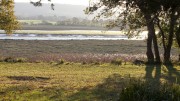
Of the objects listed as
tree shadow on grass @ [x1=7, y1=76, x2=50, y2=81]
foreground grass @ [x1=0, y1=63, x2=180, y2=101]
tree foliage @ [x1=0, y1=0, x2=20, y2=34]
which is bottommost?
tree shadow on grass @ [x1=7, y1=76, x2=50, y2=81]

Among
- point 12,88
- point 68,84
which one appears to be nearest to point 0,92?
point 12,88

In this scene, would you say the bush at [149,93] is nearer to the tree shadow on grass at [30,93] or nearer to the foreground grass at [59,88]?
the foreground grass at [59,88]

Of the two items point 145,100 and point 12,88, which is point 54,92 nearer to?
point 12,88

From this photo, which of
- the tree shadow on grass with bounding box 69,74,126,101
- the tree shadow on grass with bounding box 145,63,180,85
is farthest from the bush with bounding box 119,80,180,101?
the tree shadow on grass with bounding box 145,63,180,85

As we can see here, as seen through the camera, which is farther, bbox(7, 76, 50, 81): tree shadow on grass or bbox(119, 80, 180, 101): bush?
bbox(7, 76, 50, 81): tree shadow on grass

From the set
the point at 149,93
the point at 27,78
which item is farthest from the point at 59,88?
the point at 149,93

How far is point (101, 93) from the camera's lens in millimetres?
17781

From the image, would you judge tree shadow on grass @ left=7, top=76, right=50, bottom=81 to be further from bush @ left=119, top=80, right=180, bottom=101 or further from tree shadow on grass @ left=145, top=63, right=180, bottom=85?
bush @ left=119, top=80, right=180, bottom=101

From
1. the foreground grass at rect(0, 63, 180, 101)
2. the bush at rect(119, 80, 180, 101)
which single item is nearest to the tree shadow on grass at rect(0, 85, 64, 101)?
the foreground grass at rect(0, 63, 180, 101)

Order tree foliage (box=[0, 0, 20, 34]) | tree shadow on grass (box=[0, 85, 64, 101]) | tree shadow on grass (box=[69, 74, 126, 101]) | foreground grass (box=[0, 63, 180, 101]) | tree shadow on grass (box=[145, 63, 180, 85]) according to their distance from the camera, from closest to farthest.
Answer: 1. tree shadow on grass (box=[0, 85, 64, 101])
2. tree shadow on grass (box=[69, 74, 126, 101])
3. foreground grass (box=[0, 63, 180, 101])
4. tree shadow on grass (box=[145, 63, 180, 85])
5. tree foliage (box=[0, 0, 20, 34])

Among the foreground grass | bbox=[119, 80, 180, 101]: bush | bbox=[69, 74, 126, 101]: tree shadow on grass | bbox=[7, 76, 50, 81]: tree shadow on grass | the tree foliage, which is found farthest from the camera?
the tree foliage

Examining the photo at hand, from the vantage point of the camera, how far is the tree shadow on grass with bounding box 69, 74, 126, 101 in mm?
16484

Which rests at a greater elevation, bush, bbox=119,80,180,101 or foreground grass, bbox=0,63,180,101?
bush, bbox=119,80,180,101

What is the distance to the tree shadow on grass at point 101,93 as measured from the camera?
1648cm
